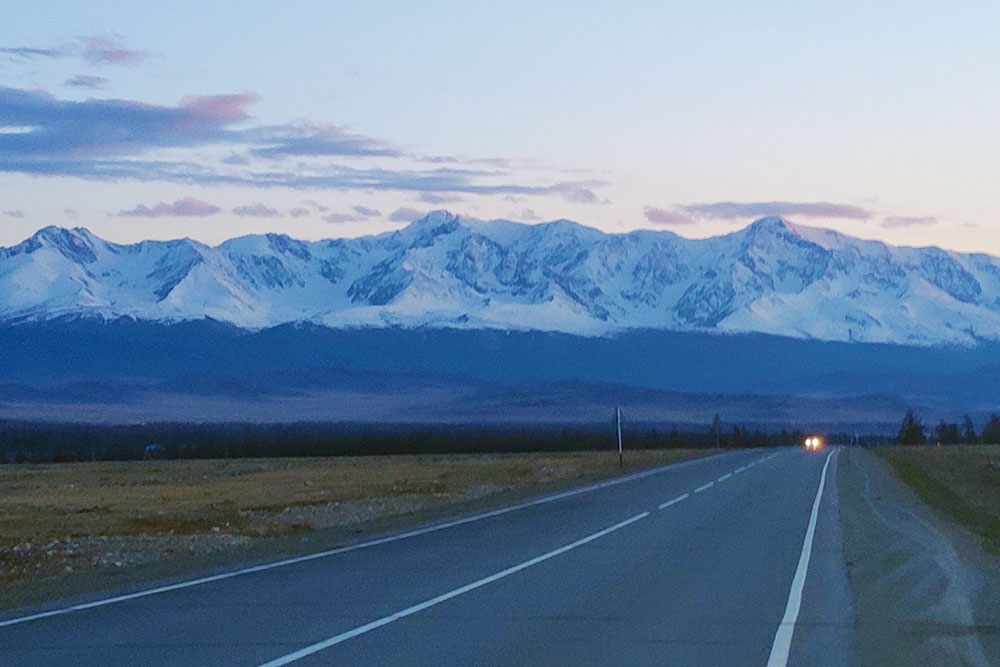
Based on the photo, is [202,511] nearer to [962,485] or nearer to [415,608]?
[962,485]

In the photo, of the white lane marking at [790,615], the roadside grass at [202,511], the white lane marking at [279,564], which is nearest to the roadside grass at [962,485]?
the white lane marking at [790,615]

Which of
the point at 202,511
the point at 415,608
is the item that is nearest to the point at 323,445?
the point at 202,511

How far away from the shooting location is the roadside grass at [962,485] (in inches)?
1131

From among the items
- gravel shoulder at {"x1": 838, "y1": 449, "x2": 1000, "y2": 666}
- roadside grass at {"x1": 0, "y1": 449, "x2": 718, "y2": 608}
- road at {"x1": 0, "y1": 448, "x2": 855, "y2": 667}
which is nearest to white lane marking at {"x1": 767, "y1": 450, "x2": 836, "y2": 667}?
road at {"x1": 0, "y1": 448, "x2": 855, "y2": 667}

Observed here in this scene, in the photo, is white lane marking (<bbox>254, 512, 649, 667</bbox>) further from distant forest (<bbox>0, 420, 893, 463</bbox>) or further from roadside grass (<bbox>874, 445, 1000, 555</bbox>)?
distant forest (<bbox>0, 420, 893, 463</bbox>)

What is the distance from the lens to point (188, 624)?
14.7 meters

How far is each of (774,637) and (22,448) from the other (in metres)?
107

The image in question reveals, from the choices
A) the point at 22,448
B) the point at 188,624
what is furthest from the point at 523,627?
the point at 22,448

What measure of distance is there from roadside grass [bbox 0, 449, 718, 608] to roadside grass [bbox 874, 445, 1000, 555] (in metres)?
9.18

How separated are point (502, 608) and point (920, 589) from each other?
474cm

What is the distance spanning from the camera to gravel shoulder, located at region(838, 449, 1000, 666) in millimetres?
13234

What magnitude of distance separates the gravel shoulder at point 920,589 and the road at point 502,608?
34cm

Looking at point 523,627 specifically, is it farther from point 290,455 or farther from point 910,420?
point 910,420

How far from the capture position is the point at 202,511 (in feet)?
121
